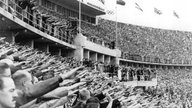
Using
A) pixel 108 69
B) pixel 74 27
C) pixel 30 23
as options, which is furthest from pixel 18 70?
pixel 74 27

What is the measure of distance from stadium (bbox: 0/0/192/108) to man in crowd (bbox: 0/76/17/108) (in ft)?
0.14

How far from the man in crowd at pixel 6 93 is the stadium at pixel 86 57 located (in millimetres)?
43

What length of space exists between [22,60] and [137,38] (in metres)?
42.0

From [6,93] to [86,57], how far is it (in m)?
23.5

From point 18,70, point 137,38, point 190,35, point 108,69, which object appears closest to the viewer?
point 18,70

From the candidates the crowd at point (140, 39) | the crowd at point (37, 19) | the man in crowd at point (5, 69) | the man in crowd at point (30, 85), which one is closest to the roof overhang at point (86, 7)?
the crowd at point (140, 39)

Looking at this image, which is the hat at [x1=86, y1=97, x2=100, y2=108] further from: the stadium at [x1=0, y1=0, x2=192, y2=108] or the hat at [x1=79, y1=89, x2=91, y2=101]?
the hat at [x1=79, y1=89, x2=91, y2=101]

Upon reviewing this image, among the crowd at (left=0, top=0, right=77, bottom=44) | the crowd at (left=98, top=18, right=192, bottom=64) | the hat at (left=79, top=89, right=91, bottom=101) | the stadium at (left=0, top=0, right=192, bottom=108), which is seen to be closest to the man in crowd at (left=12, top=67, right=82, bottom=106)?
the stadium at (left=0, top=0, right=192, bottom=108)

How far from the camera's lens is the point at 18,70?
3871 mm

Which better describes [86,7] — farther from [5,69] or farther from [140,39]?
[5,69]

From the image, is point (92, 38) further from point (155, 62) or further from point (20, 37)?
point (155, 62)

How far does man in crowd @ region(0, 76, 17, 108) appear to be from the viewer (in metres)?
3.50

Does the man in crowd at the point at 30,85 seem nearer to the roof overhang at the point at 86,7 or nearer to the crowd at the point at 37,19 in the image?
the crowd at the point at 37,19

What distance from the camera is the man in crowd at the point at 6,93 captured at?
3496 millimetres
